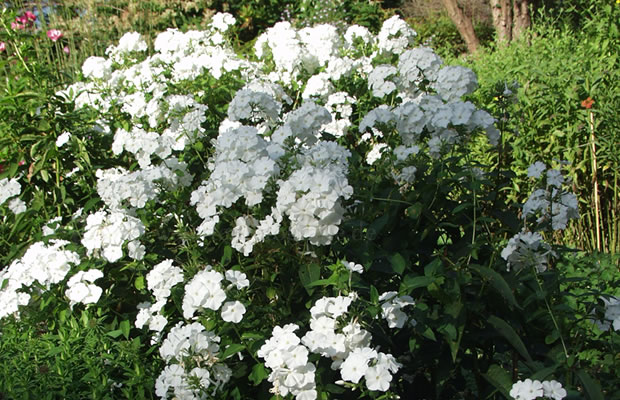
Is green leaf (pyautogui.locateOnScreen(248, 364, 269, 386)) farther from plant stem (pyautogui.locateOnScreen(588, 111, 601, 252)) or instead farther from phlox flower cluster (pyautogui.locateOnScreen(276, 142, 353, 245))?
plant stem (pyautogui.locateOnScreen(588, 111, 601, 252))

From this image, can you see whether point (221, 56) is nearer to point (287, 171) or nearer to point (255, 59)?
point (255, 59)

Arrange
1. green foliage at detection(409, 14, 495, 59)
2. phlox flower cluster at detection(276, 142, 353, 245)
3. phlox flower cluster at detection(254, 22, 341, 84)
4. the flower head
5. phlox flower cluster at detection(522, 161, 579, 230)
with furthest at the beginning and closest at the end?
green foliage at detection(409, 14, 495, 59), phlox flower cluster at detection(254, 22, 341, 84), the flower head, phlox flower cluster at detection(522, 161, 579, 230), phlox flower cluster at detection(276, 142, 353, 245)

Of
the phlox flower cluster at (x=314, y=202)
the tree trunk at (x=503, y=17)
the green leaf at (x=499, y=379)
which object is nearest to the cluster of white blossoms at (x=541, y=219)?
the green leaf at (x=499, y=379)

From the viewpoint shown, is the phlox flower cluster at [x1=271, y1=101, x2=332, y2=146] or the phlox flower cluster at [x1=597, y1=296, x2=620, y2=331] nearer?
the phlox flower cluster at [x1=597, y1=296, x2=620, y2=331]

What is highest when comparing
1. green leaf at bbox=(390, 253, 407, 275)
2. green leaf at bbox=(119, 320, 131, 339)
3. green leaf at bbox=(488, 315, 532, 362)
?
green leaf at bbox=(390, 253, 407, 275)

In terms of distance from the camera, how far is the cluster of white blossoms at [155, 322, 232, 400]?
1.92 m

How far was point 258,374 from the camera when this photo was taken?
1981mm

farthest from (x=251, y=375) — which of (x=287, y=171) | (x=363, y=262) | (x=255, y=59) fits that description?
(x=255, y=59)

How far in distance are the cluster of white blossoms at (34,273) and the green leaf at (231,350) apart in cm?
87

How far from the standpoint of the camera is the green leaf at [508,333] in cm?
187

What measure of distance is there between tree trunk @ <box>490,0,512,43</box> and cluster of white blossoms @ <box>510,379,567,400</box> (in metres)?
7.36

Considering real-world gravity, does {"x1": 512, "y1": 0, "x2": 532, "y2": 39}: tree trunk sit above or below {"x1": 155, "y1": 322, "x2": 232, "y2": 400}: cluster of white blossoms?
above

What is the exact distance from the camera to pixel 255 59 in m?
4.80

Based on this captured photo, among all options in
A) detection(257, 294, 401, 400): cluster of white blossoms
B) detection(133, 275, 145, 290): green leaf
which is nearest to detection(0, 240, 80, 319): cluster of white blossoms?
detection(133, 275, 145, 290): green leaf
